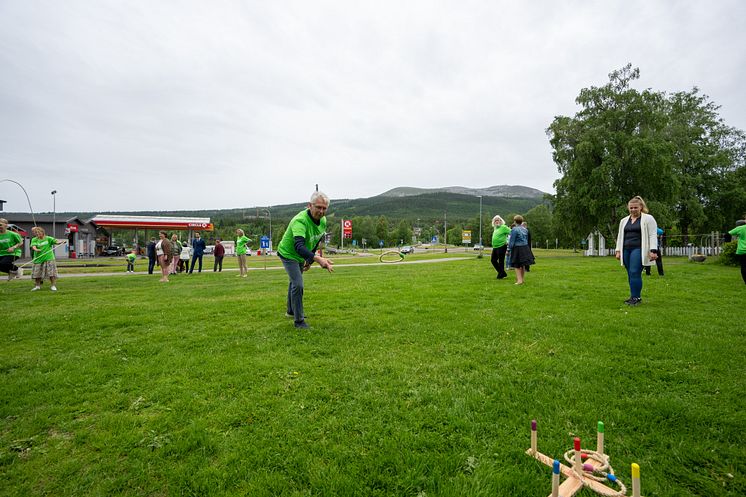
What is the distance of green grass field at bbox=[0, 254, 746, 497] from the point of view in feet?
8.66

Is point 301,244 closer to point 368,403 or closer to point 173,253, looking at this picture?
point 368,403

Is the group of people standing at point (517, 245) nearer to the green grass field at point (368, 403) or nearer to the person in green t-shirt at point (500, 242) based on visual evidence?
the person in green t-shirt at point (500, 242)

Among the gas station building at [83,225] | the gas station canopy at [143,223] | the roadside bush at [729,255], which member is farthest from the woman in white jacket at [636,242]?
the gas station canopy at [143,223]

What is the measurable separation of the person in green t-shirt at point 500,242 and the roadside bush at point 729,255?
1406cm

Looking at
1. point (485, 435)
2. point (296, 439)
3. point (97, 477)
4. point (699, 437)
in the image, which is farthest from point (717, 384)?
point (97, 477)

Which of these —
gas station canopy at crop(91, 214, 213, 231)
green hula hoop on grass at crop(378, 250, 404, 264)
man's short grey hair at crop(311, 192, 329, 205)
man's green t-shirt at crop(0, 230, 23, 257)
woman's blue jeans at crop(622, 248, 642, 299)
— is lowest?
green hula hoop on grass at crop(378, 250, 404, 264)

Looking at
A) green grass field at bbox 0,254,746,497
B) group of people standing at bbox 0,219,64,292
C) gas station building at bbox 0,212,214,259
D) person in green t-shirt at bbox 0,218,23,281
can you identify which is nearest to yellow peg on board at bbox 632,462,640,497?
green grass field at bbox 0,254,746,497

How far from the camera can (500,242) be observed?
42.7ft

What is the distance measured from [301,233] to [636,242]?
7.10 meters

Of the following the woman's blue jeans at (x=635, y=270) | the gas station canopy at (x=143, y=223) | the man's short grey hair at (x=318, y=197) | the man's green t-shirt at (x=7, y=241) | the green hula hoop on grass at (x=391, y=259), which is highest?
the gas station canopy at (x=143, y=223)

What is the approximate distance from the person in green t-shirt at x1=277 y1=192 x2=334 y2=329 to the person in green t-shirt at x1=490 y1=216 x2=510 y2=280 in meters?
7.79

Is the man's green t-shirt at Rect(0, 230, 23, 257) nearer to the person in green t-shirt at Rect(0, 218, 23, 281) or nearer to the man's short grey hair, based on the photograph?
the person in green t-shirt at Rect(0, 218, 23, 281)

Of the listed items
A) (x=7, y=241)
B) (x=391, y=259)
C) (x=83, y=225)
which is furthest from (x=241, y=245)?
(x=83, y=225)

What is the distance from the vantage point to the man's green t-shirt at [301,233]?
654 centimetres
